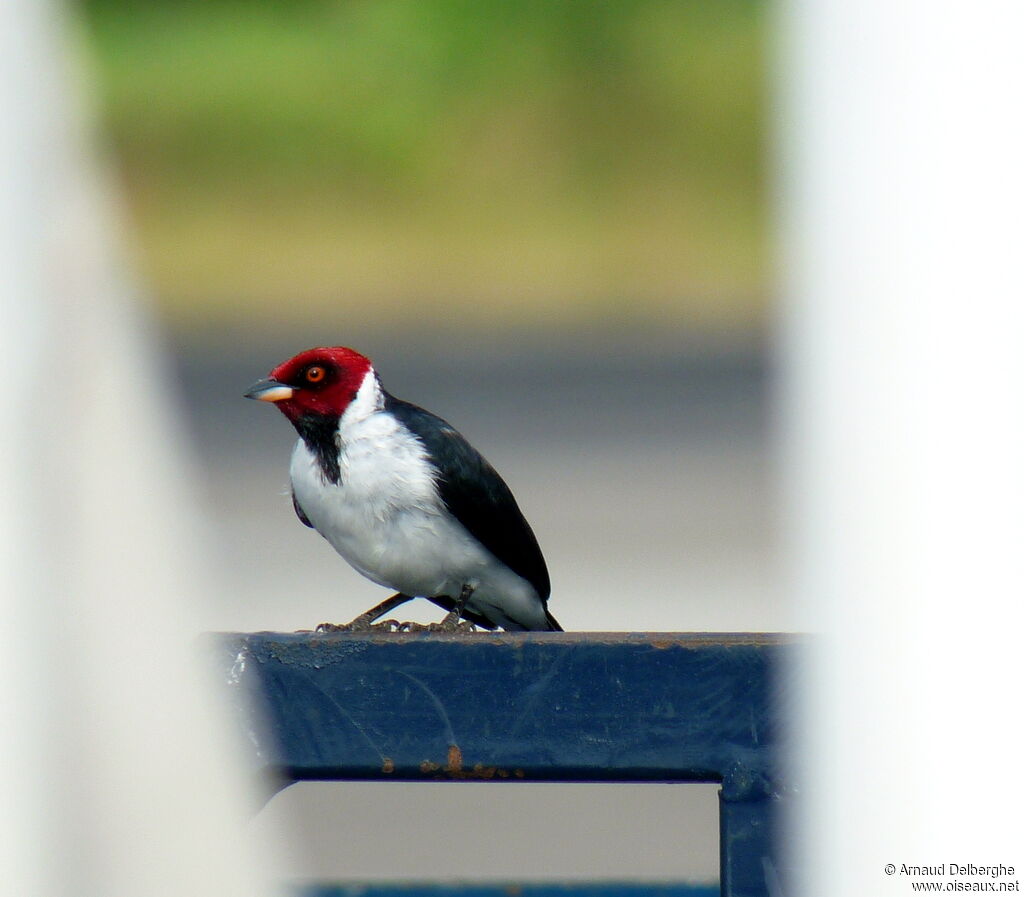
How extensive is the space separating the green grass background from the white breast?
23.0 feet

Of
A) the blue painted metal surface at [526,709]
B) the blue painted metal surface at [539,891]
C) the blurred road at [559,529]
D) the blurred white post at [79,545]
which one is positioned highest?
the blurred white post at [79,545]

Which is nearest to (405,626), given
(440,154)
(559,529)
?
(559,529)

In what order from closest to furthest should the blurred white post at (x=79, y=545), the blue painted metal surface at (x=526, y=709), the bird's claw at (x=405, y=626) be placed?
the blurred white post at (x=79, y=545) < the blue painted metal surface at (x=526, y=709) < the bird's claw at (x=405, y=626)

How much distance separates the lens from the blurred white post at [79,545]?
26 cm

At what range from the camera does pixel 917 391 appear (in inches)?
10.9

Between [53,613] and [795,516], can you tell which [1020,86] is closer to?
[795,516]

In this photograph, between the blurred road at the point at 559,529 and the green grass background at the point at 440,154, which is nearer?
the blurred road at the point at 559,529

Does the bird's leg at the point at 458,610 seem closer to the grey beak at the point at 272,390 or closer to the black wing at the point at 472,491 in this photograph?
the black wing at the point at 472,491

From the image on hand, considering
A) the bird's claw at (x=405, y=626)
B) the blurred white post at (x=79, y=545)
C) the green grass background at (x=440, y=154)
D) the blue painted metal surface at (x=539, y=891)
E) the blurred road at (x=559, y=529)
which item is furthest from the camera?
the green grass background at (x=440, y=154)

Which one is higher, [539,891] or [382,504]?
[382,504]

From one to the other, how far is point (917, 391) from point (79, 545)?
0.15 m

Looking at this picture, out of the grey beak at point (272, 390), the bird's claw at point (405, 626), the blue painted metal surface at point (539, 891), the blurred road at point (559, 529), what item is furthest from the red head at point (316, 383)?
the blurred road at point (559, 529)

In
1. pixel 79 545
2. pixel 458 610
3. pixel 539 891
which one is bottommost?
pixel 539 891

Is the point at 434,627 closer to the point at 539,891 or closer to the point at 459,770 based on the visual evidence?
the point at 539,891
